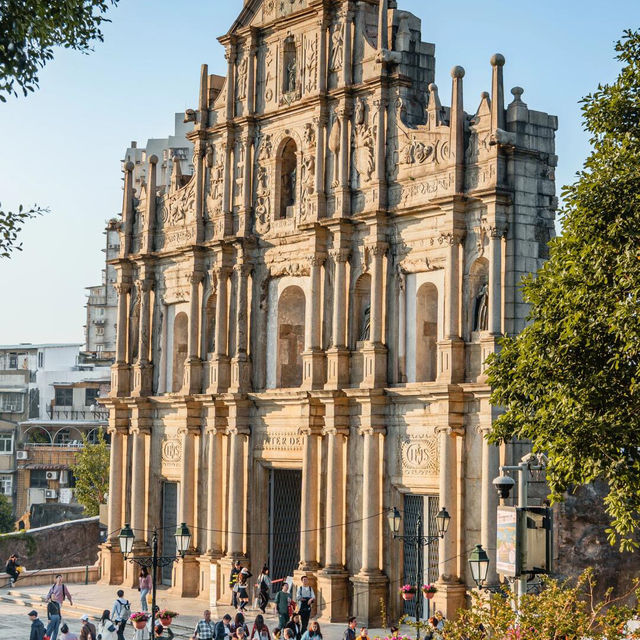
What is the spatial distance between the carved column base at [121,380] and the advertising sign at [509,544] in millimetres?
28361

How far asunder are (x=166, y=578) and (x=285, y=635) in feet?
51.5

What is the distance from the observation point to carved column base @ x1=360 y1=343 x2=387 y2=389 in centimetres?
3631

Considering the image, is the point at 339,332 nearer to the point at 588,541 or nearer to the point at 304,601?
the point at 304,601

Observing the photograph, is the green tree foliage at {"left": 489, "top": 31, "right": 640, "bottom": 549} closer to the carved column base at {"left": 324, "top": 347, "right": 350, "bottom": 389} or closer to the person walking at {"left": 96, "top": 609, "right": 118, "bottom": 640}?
the person walking at {"left": 96, "top": 609, "right": 118, "bottom": 640}

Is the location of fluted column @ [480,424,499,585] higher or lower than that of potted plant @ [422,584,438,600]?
higher

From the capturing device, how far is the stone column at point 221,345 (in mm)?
41781

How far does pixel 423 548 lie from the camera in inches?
1385

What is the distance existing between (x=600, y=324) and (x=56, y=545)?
112 feet

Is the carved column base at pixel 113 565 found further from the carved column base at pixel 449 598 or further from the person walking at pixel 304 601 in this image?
the carved column base at pixel 449 598

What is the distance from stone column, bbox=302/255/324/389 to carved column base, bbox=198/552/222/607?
6.57 meters

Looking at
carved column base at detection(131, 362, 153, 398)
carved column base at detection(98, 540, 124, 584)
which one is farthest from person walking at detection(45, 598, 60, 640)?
carved column base at detection(131, 362, 153, 398)

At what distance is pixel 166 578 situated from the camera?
146 ft

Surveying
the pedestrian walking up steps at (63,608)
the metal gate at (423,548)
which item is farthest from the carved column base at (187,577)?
the metal gate at (423,548)

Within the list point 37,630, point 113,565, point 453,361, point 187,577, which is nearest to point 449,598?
point 453,361
